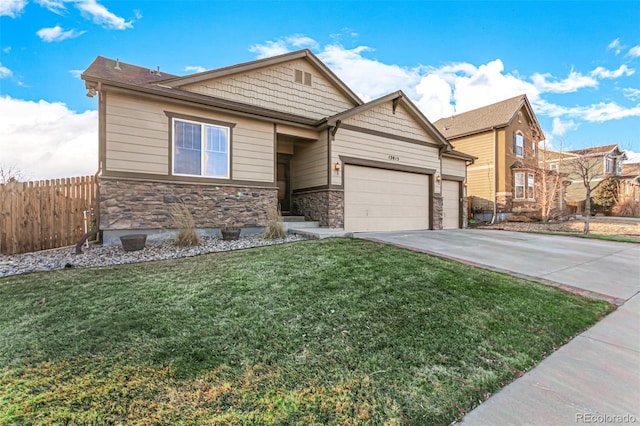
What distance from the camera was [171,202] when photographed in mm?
8016

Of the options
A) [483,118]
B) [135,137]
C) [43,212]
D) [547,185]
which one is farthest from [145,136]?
[547,185]

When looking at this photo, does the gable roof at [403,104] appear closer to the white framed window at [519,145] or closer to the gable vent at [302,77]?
the gable vent at [302,77]

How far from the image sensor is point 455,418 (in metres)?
1.92

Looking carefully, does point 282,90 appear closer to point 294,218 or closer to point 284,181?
point 284,181

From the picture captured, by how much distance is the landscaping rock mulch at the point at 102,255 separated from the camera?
215 inches

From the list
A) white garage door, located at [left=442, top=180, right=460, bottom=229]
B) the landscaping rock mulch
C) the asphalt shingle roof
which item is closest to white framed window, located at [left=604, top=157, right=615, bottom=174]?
the asphalt shingle roof

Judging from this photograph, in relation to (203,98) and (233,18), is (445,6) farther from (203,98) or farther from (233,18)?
(203,98)

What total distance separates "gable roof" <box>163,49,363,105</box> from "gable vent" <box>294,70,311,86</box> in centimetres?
50

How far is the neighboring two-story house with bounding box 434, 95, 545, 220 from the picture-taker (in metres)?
19.0

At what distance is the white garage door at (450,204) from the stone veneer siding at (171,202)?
8368 millimetres

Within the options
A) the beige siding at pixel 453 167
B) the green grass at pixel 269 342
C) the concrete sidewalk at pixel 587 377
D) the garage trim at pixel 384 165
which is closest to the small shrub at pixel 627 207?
the beige siding at pixel 453 167

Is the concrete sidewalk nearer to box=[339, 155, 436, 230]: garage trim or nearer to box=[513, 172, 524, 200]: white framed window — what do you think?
box=[339, 155, 436, 230]: garage trim

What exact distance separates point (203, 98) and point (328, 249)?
5739mm

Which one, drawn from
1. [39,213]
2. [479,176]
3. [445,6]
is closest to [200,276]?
[39,213]
